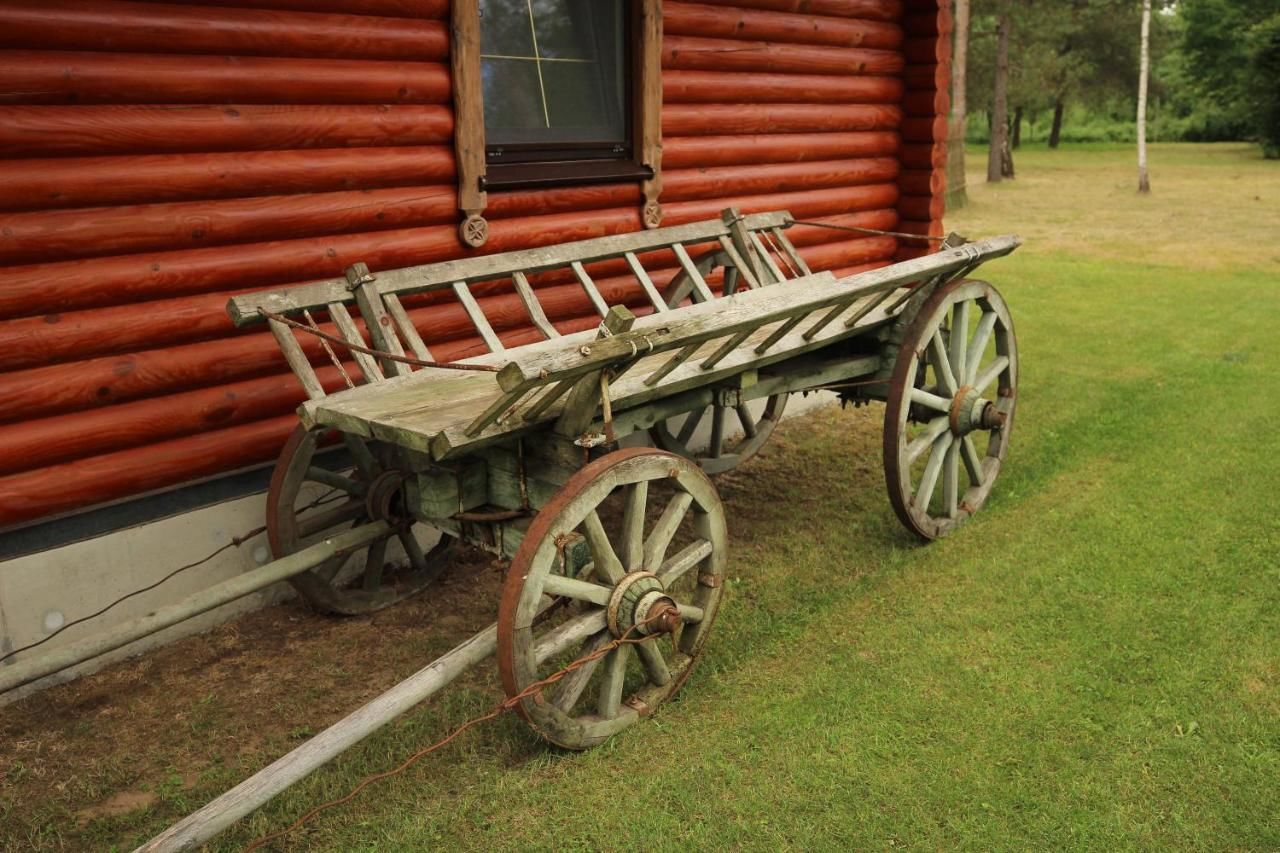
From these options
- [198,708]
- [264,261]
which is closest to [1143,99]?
[264,261]

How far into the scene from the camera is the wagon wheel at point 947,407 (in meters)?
4.55

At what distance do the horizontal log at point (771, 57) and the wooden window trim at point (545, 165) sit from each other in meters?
0.34

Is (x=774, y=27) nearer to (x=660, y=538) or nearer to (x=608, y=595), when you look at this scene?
(x=660, y=538)

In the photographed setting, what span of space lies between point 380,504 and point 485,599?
924 mm

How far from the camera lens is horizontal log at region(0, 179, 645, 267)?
381 cm

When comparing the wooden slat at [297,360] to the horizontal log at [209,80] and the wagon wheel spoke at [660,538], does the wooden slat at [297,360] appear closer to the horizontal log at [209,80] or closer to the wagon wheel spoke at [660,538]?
the horizontal log at [209,80]

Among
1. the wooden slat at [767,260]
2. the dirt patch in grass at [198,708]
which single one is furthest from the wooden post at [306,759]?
the wooden slat at [767,260]

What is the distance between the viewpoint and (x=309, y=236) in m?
4.55

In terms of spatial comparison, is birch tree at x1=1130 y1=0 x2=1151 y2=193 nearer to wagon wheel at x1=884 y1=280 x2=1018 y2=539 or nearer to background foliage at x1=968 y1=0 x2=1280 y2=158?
background foliage at x1=968 y1=0 x2=1280 y2=158

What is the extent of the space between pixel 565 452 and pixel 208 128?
6.53ft

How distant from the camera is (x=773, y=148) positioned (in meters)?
6.78

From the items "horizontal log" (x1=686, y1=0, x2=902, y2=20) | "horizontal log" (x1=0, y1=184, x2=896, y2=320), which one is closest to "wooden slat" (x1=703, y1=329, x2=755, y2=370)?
"horizontal log" (x1=0, y1=184, x2=896, y2=320)

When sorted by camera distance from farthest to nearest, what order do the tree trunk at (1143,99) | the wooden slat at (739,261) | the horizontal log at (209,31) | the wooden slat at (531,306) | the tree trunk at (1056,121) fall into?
the tree trunk at (1056,121) < the tree trunk at (1143,99) < the wooden slat at (739,261) < the wooden slat at (531,306) < the horizontal log at (209,31)

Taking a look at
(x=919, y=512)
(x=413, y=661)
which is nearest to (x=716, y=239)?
(x=919, y=512)
